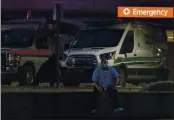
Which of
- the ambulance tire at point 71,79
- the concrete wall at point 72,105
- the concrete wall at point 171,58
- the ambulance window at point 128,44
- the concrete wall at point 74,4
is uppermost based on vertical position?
the concrete wall at point 74,4

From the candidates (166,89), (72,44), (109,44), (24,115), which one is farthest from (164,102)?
(24,115)

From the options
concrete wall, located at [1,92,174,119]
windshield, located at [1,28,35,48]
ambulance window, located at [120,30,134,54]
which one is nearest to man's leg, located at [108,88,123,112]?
concrete wall, located at [1,92,174,119]

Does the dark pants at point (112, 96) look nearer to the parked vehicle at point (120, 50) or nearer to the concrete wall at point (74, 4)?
the parked vehicle at point (120, 50)

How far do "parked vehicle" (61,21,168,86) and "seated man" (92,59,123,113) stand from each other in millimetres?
1084

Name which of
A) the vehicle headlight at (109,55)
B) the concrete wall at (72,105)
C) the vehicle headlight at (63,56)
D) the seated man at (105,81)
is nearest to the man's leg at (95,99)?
the seated man at (105,81)

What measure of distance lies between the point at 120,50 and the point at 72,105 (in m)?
2.24

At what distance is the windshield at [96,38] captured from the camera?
12.8m

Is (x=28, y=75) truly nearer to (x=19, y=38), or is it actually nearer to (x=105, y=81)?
(x=19, y=38)

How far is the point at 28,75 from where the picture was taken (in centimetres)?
1272

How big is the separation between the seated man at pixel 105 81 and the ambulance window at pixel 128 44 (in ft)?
4.72

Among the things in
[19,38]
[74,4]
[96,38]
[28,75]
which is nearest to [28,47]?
[19,38]

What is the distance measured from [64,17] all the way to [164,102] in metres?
3.91

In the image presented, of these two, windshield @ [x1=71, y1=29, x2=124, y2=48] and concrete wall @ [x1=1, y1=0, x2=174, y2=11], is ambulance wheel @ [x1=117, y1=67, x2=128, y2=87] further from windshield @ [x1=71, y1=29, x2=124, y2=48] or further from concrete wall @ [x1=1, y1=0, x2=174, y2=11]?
concrete wall @ [x1=1, y1=0, x2=174, y2=11]

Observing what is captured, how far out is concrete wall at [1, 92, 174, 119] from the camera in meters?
12.1
